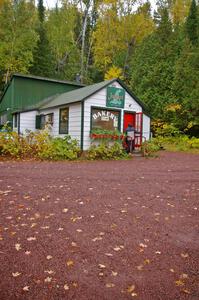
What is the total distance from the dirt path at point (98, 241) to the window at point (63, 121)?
8438mm

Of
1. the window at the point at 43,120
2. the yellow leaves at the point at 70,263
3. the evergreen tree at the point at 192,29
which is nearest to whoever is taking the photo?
the yellow leaves at the point at 70,263

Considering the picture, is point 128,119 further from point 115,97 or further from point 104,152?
point 104,152

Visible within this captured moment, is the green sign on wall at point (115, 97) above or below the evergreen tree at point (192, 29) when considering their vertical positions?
below

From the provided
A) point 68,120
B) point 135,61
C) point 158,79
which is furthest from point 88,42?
point 68,120

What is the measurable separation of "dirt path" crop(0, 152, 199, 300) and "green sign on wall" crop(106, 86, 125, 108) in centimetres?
825

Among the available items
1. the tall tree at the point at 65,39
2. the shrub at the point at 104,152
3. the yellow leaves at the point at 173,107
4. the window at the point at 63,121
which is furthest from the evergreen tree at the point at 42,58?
the shrub at the point at 104,152

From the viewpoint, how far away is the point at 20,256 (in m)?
3.54

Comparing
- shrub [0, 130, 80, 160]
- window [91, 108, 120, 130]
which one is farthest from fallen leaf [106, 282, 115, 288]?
window [91, 108, 120, 130]

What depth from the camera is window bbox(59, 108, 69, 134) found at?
15459mm

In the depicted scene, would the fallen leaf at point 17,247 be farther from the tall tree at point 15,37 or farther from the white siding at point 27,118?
the tall tree at point 15,37

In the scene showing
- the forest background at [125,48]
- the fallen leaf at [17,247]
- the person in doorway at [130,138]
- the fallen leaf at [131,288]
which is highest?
the forest background at [125,48]

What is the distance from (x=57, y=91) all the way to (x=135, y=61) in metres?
8.81

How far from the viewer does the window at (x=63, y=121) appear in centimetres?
1546

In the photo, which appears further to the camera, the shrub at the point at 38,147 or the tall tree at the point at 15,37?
the tall tree at the point at 15,37
